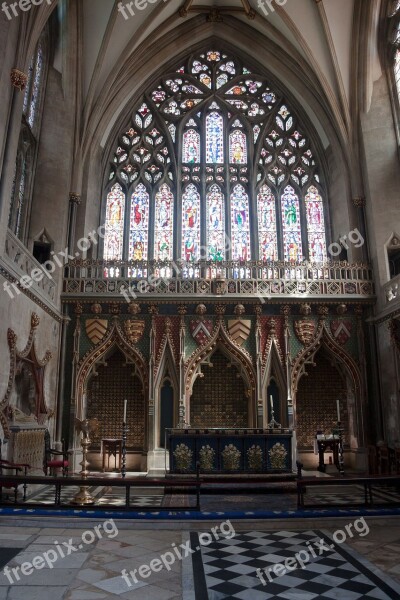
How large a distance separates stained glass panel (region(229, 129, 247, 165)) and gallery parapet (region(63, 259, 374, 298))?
574 cm

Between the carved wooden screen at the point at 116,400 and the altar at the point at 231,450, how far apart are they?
4.20 metres

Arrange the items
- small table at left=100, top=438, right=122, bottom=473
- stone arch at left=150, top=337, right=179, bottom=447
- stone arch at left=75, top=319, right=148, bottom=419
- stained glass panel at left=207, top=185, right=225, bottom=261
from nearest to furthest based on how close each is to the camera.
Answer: small table at left=100, top=438, right=122, bottom=473
stone arch at left=150, top=337, right=179, bottom=447
stone arch at left=75, top=319, right=148, bottom=419
stained glass panel at left=207, top=185, right=225, bottom=261

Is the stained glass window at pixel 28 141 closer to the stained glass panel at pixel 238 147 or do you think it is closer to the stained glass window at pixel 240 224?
the stained glass window at pixel 240 224

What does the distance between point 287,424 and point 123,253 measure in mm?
8510

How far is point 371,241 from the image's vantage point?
16.6 m

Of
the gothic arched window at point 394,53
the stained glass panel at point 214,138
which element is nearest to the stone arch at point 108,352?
the stained glass panel at point 214,138

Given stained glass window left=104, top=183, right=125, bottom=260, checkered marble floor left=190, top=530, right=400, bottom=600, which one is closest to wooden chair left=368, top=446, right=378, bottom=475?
checkered marble floor left=190, top=530, right=400, bottom=600

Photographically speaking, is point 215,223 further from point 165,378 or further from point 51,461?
point 51,461

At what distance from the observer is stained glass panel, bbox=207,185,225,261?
61.0ft

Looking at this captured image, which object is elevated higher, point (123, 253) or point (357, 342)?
point (123, 253)

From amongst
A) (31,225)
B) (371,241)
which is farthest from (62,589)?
(371,241)

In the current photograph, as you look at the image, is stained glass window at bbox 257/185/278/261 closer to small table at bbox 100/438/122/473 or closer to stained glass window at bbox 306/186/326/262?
stained glass window at bbox 306/186/326/262

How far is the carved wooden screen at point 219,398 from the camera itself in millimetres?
16438

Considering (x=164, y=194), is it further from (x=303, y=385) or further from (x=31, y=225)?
(x=303, y=385)
